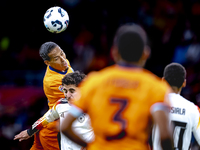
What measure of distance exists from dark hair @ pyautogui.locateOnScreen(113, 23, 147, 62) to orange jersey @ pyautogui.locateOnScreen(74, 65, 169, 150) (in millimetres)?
66

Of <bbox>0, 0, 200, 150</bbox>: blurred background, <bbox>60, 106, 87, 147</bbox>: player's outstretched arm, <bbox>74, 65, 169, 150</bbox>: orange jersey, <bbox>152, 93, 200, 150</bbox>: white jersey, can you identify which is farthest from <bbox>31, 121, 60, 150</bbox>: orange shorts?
<bbox>0, 0, 200, 150</bbox>: blurred background

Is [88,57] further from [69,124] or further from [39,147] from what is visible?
[69,124]

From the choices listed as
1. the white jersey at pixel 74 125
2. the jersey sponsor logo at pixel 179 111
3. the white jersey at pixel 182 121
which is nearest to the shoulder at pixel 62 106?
the white jersey at pixel 74 125

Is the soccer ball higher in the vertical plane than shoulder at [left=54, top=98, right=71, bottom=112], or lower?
higher

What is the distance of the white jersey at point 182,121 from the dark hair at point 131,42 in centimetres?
97

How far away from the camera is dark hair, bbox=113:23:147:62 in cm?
183

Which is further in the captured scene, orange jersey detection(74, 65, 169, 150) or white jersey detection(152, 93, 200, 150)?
white jersey detection(152, 93, 200, 150)

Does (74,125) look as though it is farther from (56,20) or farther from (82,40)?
(82,40)

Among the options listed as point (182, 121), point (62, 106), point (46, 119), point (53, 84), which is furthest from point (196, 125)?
point (53, 84)

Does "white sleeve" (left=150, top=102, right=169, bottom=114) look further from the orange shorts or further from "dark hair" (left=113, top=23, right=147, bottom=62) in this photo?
the orange shorts

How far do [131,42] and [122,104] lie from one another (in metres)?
0.33

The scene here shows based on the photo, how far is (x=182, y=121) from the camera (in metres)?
2.69

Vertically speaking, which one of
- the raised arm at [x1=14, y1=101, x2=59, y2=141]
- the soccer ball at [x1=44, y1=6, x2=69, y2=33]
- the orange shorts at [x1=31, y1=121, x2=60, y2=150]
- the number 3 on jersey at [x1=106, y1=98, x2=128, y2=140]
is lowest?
the orange shorts at [x1=31, y1=121, x2=60, y2=150]

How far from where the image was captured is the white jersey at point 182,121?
2.69 m
